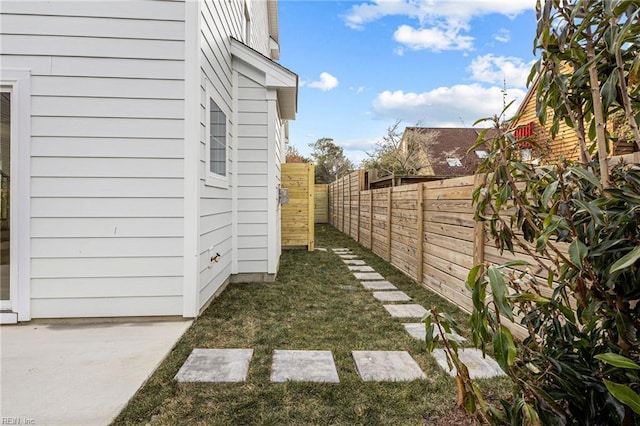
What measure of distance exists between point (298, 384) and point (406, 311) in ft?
6.38

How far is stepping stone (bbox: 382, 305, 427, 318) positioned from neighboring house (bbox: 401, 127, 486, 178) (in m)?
12.2

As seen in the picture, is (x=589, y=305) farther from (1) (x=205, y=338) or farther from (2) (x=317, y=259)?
(2) (x=317, y=259)

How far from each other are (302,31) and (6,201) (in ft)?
30.9

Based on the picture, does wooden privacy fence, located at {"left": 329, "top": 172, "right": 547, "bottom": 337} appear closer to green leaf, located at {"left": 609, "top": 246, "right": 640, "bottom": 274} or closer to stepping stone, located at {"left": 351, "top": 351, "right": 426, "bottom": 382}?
stepping stone, located at {"left": 351, "top": 351, "right": 426, "bottom": 382}

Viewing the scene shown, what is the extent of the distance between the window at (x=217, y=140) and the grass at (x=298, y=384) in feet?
4.98

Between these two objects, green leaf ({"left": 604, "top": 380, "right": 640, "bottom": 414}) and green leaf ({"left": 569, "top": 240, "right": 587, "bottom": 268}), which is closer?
green leaf ({"left": 604, "top": 380, "right": 640, "bottom": 414})

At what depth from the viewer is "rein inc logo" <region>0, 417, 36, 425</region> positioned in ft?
5.95

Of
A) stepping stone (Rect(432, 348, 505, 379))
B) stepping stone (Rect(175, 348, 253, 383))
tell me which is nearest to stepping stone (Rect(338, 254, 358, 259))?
stepping stone (Rect(432, 348, 505, 379))

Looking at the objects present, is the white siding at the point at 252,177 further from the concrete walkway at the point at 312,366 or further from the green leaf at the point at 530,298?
the green leaf at the point at 530,298

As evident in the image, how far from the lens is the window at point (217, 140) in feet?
13.4

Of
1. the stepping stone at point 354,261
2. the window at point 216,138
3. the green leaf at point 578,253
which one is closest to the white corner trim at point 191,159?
the window at point 216,138

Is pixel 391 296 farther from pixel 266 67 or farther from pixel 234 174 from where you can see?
pixel 266 67

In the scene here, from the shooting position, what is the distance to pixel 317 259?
7.22 meters

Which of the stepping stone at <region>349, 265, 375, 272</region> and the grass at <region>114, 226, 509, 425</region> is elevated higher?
the stepping stone at <region>349, 265, 375, 272</region>
